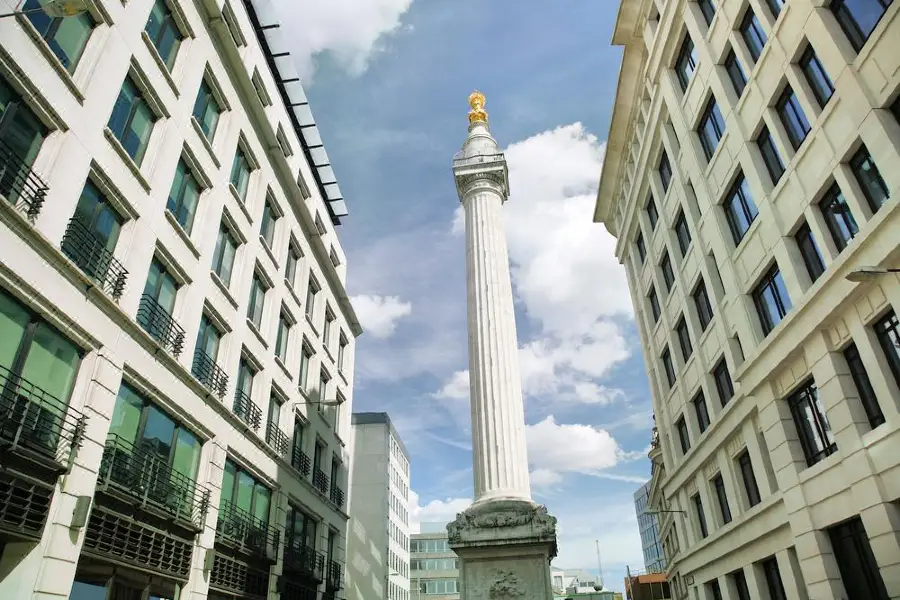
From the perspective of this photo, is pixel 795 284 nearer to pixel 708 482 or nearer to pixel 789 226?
pixel 789 226

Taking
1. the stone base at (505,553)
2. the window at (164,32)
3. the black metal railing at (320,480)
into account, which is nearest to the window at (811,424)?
the stone base at (505,553)

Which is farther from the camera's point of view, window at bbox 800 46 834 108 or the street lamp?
window at bbox 800 46 834 108

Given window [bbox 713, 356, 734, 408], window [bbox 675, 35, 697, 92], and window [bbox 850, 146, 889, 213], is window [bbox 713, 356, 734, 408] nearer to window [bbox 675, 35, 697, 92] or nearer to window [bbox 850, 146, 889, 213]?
window [bbox 850, 146, 889, 213]

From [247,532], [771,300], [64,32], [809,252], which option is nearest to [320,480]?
[247,532]

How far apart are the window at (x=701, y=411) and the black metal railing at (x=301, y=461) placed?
55.3 feet

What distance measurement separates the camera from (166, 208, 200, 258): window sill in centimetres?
1811

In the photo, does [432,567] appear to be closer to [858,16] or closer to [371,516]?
[371,516]

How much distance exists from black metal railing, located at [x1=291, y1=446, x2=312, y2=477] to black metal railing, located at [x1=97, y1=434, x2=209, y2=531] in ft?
28.5

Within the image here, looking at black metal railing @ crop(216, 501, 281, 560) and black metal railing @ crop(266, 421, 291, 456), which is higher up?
black metal railing @ crop(266, 421, 291, 456)

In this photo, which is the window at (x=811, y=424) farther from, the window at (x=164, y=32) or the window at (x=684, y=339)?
the window at (x=164, y=32)

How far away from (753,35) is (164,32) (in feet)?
58.0

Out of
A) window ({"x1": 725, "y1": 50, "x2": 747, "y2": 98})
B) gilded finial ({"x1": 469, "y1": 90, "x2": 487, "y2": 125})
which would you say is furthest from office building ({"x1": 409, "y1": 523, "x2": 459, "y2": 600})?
window ({"x1": 725, "y1": 50, "x2": 747, "y2": 98})

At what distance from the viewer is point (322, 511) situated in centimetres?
2973

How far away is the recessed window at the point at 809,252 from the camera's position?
→ 15.9 m
